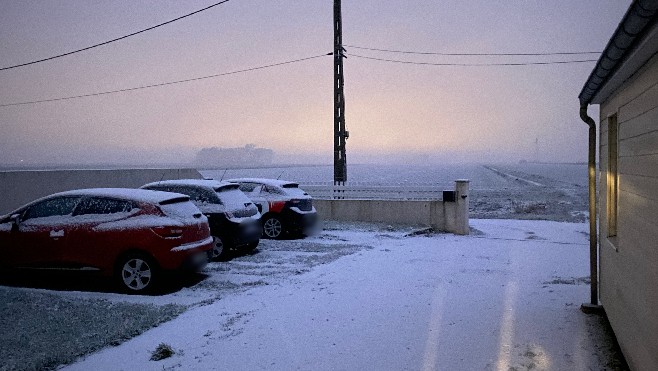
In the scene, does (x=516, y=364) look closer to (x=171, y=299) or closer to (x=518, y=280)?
(x=518, y=280)

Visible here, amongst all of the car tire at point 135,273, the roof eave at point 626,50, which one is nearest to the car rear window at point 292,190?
the car tire at point 135,273

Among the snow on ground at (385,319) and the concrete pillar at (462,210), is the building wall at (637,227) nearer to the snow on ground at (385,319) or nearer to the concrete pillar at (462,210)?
the snow on ground at (385,319)

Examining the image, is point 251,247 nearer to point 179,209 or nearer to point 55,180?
point 179,209

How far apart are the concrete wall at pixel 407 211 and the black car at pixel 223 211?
20.4 feet

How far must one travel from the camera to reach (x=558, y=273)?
8750 millimetres

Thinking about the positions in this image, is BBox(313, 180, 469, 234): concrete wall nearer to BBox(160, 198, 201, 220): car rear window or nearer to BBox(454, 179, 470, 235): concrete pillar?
BBox(454, 179, 470, 235): concrete pillar

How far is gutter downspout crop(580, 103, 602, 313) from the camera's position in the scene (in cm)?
635

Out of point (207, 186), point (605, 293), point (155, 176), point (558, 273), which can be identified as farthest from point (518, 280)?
point (155, 176)

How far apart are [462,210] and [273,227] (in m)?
5.58

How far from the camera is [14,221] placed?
779cm

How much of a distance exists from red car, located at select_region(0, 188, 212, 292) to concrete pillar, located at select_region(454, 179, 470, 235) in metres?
8.79

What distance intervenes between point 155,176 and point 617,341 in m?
16.6

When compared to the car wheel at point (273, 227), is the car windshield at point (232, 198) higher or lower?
higher

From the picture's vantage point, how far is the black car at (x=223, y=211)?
973 centimetres
